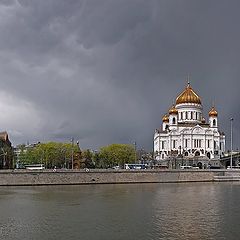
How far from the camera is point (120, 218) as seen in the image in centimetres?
4444

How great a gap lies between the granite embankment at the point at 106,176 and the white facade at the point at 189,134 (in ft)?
144

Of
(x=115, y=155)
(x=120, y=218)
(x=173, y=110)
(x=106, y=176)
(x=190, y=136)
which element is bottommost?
(x=120, y=218)

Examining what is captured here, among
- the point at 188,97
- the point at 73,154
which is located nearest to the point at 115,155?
the point at 73,154

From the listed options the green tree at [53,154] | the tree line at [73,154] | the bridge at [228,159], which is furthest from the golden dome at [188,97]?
the green tree at [53,154]

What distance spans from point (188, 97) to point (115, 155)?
116 feet

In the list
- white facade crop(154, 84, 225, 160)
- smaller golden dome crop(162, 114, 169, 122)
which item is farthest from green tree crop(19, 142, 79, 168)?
smaller golden dome crop(162, 114, 169, 122)

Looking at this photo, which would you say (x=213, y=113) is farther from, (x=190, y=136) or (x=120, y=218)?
(x=120, y=218)

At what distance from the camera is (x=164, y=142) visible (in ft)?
557

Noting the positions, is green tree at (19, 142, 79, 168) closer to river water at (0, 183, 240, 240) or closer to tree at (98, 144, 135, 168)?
tree at (98, 144, 135, 168)

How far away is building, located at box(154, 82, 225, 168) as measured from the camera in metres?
161

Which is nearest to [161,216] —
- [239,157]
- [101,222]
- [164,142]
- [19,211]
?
[101,222]

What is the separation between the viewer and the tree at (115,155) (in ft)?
513

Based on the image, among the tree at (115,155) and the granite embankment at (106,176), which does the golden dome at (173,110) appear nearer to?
the tree at (115,155)

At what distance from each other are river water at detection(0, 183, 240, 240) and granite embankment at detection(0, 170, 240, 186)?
31528 mm
